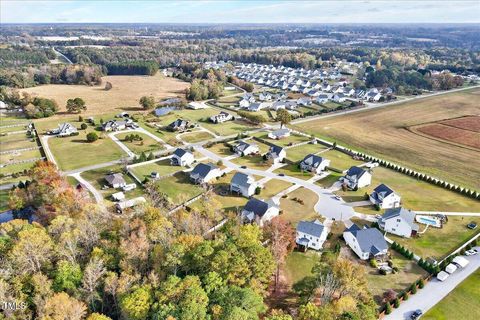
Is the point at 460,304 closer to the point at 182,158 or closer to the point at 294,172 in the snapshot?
the point at 294,172

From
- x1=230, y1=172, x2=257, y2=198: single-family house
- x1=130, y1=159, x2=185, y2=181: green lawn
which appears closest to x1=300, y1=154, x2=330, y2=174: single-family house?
x1=230, y1=172, x2=257, y2=198: single-family house

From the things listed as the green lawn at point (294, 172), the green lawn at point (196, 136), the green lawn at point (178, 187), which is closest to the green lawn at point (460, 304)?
the green lawn at point (294, 172)

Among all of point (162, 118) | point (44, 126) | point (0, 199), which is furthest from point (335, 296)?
point (44, 126)

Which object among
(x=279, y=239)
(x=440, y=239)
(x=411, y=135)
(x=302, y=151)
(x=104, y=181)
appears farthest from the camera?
(x=411, y=135)

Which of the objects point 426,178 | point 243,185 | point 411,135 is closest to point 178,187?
point 243,185

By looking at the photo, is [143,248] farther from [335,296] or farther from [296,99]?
[296,99]

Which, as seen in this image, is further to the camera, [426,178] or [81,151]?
[81,151]
